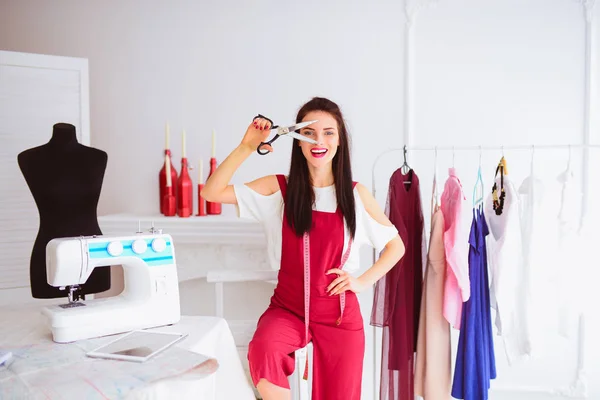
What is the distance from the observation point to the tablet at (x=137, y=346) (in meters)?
1.17

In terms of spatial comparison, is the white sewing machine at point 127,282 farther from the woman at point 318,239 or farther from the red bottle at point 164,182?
the red bottle at point 164,182

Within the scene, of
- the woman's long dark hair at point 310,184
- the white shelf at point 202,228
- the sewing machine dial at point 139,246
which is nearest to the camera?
the sewing machine dial at point 139,246

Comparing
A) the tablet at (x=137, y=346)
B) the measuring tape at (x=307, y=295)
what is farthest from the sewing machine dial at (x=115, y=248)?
the measuring tape at (x=307, y=295)

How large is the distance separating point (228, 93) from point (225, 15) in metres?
0.45

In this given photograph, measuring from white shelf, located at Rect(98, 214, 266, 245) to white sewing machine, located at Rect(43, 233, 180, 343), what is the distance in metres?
0.95

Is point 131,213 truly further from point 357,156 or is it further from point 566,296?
point 566,296

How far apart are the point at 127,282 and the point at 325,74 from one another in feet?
5.69

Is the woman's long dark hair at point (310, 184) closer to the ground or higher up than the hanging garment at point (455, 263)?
higher up

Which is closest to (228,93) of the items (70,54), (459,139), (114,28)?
(114,28)

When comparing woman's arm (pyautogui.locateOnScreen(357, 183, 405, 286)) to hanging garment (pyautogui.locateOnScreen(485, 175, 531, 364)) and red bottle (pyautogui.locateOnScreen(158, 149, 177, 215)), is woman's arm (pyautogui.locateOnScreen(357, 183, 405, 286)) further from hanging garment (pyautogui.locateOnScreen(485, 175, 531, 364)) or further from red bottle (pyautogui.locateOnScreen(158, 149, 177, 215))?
red bottle (pyautogui.locateOnScreen(158, 149, 177, 215))

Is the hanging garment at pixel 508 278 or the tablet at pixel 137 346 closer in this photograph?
the tablet at pixel 137 346

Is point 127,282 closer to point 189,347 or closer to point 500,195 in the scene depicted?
point 189,347

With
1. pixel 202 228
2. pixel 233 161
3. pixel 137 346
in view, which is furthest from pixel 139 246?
pixel 202 228

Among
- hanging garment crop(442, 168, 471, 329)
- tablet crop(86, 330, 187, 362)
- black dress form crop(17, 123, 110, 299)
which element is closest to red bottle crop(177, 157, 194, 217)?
black dress form crop(17, 123, 110, 299)
